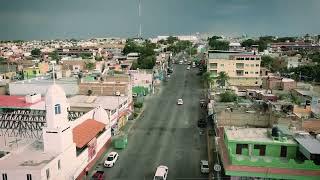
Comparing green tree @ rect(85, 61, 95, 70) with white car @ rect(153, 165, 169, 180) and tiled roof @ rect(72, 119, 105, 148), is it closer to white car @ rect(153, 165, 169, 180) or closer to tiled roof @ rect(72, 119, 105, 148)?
tiled roof @ rect(72, 119, 105, 148)

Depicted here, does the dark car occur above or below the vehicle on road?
above

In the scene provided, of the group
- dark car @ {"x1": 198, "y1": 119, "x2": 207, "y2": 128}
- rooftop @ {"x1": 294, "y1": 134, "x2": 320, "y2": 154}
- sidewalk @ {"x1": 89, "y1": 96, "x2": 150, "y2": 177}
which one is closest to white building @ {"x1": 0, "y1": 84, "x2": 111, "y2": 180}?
sidewalk @ {"x1": 89, "y1": 96, "x2": 150, "y2": 177}

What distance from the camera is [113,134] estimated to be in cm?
3850

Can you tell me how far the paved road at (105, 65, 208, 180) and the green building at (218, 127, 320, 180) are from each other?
621 cm

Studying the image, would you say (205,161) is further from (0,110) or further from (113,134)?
(0,110)

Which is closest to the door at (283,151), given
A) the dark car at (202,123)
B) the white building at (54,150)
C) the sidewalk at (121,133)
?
the white building at (54,150)

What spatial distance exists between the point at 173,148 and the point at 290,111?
1228 cm

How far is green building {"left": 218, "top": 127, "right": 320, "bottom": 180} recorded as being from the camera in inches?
826

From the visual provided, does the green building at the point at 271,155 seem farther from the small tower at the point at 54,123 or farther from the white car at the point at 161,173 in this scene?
the small tower at the point at 54,123

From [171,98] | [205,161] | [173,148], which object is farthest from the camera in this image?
[171,98]

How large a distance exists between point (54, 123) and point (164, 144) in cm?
1437

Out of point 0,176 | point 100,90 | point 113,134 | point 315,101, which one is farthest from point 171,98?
point 0,176

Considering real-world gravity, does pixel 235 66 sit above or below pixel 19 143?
above

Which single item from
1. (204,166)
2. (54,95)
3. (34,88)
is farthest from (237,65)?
(54,95)
